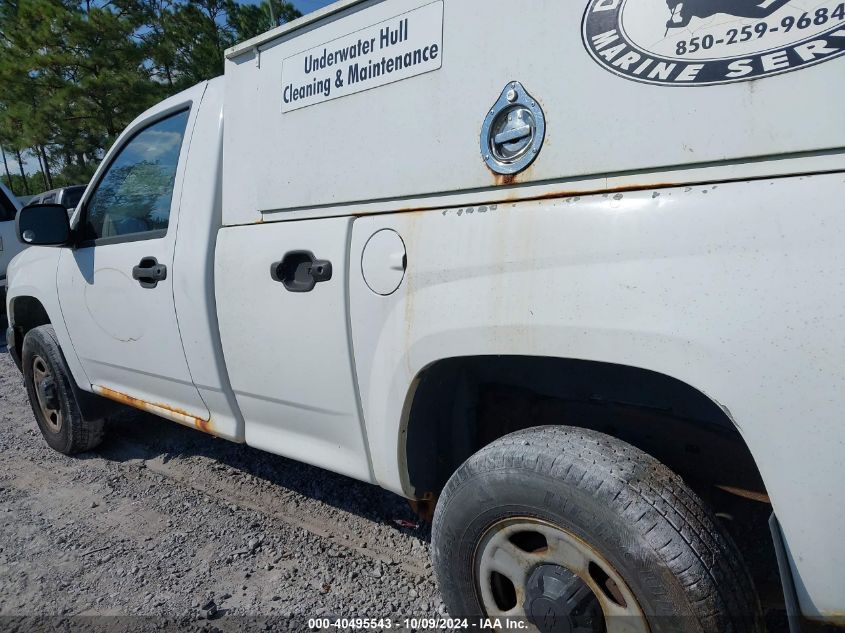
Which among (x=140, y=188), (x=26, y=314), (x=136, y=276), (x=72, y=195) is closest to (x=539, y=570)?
(x=136, y=276)

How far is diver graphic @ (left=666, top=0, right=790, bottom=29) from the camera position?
1393 mm

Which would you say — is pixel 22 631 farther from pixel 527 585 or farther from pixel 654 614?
pixel 654 614

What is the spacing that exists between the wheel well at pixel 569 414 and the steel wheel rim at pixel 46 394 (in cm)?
290

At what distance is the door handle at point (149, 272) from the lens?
2.84m

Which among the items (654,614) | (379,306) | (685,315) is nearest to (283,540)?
(379,306)

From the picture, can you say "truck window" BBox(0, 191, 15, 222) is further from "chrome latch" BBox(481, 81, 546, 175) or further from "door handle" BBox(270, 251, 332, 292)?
"chrome latch" BBox(481, 81, 546, 175)

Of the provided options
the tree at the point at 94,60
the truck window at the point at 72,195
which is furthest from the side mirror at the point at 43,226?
the tree at the point at 94,60

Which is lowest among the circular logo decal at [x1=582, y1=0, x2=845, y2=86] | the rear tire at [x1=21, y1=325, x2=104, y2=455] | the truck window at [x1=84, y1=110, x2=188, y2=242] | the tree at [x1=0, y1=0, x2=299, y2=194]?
the rear tire at [x1=21, y1=325, x2=104, y2=455]

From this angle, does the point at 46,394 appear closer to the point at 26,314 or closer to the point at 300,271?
the point at 26,314

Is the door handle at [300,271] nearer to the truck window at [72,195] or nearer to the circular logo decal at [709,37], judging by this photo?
the circular logo decal at [709,37]

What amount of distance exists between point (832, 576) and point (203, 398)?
95.2 inches

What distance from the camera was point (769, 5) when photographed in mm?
1388

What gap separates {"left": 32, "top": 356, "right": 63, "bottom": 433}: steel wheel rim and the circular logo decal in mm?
3795

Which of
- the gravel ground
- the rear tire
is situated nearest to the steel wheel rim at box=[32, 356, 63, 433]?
the rear tire
